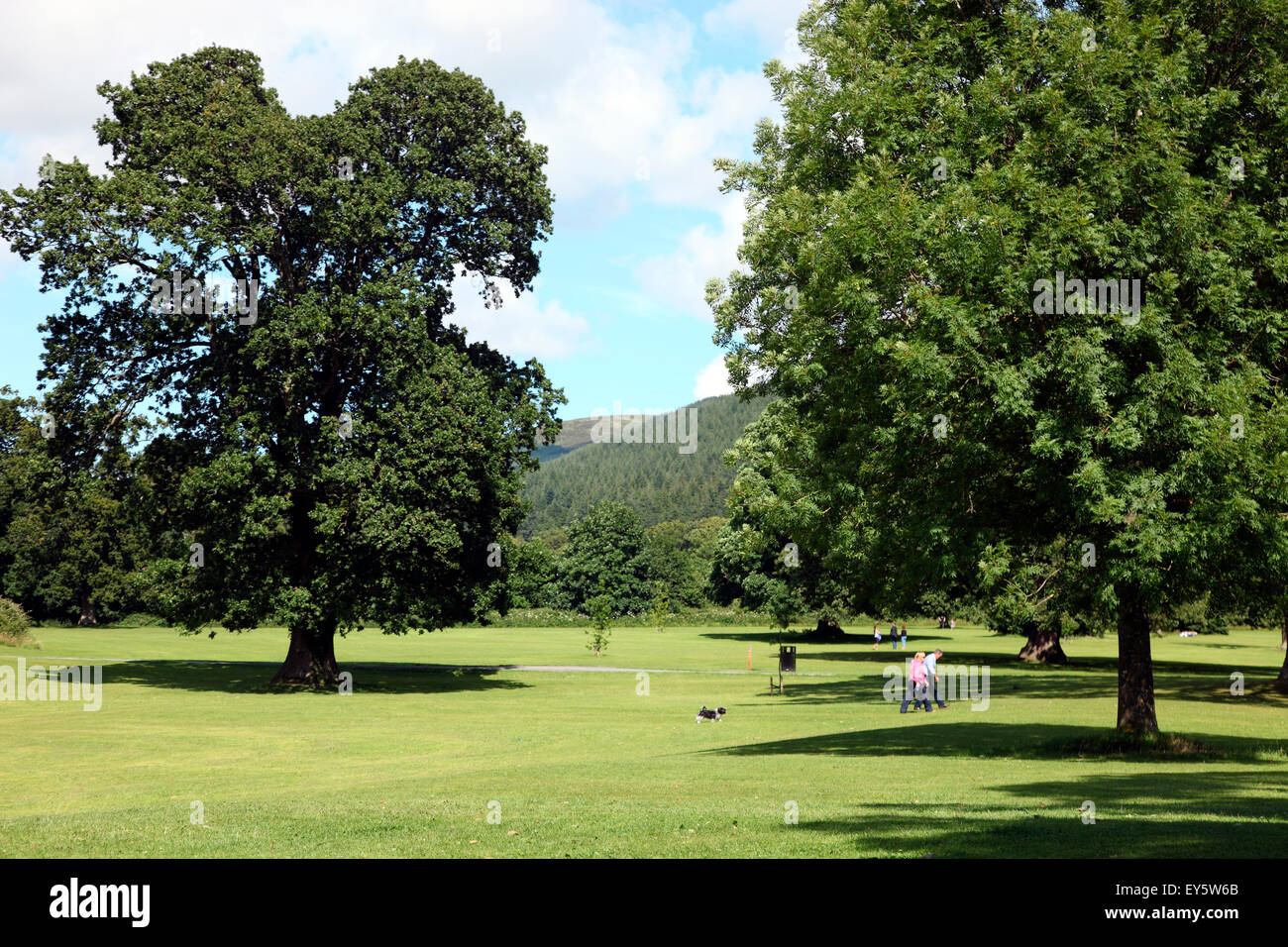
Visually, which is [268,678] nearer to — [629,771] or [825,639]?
[629,771]

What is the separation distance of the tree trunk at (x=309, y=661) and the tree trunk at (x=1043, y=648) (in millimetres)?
37729

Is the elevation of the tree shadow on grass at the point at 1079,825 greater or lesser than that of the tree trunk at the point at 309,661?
greater

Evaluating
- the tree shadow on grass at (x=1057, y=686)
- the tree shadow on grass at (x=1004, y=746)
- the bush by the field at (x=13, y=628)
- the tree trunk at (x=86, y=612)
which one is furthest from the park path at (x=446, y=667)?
the tree trunk at (x=86, y=612)

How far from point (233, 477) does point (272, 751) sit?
15.9m

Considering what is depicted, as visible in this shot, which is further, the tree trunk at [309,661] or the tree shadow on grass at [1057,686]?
the tree trunk at [309,661]

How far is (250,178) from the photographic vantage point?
129ft

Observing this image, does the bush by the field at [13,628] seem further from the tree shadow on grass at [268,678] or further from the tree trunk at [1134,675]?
the tree trunk at [1134,675]

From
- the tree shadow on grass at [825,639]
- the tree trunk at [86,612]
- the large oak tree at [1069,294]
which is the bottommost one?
the tree shadow on grass at [825,639]

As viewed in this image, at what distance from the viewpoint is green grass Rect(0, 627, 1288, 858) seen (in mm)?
11430

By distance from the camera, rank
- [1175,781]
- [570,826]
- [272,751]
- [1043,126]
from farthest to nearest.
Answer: [272,751] → [1043,126] → [1175,781] → [570,826]

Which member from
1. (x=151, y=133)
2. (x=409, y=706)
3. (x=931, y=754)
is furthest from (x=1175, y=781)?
(x=151, y=133)

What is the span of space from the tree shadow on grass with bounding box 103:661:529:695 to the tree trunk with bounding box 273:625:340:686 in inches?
39.3

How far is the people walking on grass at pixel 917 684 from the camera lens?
3253 centimetres
